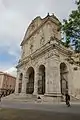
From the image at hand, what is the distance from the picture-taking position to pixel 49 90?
20.9m

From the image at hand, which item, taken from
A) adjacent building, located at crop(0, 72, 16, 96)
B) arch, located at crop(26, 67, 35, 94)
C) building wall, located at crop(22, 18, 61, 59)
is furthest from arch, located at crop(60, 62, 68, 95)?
adjacent building, located at crop(0, 72, 16, 96)

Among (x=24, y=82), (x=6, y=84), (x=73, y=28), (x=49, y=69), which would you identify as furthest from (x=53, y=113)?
(x=6, y=84)

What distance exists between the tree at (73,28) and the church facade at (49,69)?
23.0 ft

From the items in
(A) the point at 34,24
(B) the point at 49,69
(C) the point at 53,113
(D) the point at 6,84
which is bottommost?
(C) the point at 53,113

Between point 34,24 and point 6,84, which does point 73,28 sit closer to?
point 34,24

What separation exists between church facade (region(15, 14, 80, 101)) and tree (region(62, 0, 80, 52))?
7006mm

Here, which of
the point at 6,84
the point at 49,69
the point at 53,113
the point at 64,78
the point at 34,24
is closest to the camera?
the point at 53,113

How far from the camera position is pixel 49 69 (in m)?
22.1

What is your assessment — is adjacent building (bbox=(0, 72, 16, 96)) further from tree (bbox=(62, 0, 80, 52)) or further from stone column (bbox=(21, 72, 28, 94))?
tree (bbox=(62, 0, 80, 52))

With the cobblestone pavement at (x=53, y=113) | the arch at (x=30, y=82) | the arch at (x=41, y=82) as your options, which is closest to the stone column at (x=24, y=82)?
the arch at (x=30, y=82)

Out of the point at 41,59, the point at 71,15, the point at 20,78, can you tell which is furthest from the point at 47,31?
the point at 71,15

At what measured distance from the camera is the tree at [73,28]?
8.48 metres

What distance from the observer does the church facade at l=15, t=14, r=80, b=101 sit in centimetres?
2138

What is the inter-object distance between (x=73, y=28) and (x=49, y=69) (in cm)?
1385
